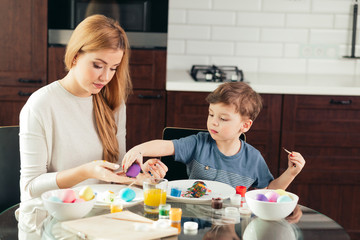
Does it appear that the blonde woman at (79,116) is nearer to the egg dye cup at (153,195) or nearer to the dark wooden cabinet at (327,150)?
the egg dye cup at (153,195)

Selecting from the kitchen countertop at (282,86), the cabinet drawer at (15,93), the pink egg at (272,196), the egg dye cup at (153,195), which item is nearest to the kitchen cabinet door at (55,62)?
the cabinet drawer at (15,93)

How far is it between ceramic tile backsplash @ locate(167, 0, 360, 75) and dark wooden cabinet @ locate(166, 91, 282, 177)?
2.30 ft

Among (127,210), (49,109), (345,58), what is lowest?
(127,210)

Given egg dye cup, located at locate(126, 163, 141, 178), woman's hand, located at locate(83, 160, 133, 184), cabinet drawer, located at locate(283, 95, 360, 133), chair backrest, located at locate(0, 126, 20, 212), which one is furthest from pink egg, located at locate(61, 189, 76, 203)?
cabinet drawer, located at locate(283, 95, 360, 133)

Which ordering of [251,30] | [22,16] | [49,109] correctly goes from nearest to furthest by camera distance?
[49,109]
[22,16]
[251,30]

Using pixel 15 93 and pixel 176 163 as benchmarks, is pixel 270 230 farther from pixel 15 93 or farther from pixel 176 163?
pixel 15 93

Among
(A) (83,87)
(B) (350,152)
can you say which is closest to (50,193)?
(A) (83,87)

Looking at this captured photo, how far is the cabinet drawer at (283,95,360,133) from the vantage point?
10.8ft

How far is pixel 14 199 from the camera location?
2.30 meters

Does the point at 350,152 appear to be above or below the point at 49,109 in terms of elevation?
below

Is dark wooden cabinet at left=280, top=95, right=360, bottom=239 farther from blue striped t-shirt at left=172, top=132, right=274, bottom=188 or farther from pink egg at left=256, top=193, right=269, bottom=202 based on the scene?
pink egg at left=256, top=193, right=269, bottom=202

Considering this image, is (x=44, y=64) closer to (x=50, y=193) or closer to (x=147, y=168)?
(x=147, y=168)

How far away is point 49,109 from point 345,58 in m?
2.64

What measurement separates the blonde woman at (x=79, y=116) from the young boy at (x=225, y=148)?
0.23 m
